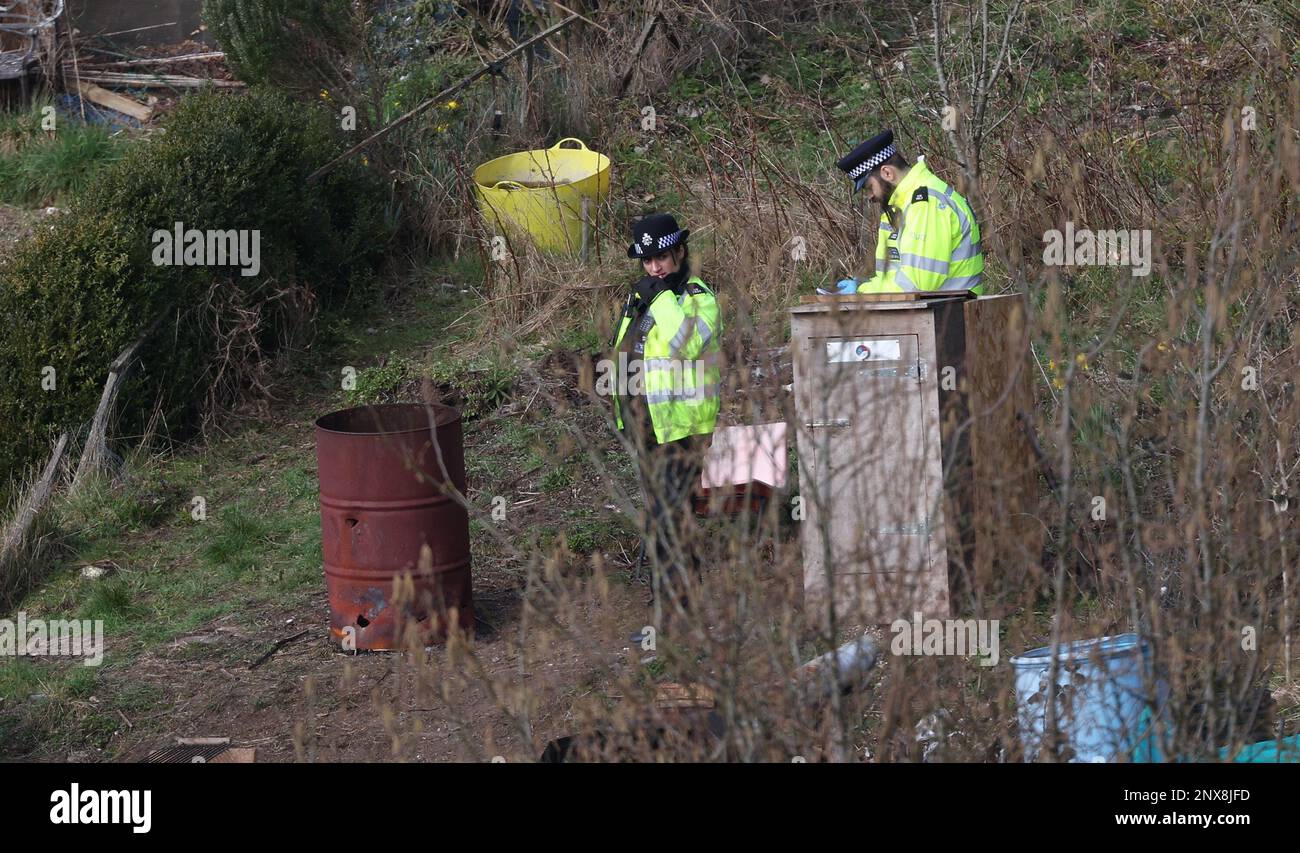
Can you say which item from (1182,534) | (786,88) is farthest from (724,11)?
(1182,534)

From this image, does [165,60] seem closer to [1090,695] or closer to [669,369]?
[669,369]

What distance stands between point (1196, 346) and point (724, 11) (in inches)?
369

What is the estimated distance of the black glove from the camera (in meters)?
6.17

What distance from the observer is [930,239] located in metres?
6.28

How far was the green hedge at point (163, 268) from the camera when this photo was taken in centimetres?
834

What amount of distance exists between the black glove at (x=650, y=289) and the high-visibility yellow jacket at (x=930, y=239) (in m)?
1.00

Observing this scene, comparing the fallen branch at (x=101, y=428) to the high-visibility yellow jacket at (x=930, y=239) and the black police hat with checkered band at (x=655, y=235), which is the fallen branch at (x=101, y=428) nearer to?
the black police hat with checkered band at (x=655, y=235)

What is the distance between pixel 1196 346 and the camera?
16.5 feet

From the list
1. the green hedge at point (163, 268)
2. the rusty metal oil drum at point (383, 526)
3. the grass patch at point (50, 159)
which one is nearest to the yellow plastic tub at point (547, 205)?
the green hedge at point (163, 268)

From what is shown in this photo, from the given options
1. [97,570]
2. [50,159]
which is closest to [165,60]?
[50,159]

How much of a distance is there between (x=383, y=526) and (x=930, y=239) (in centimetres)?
280

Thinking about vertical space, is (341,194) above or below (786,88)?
below

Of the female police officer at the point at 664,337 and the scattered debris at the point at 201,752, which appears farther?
the female police officer at the point at 664,337
